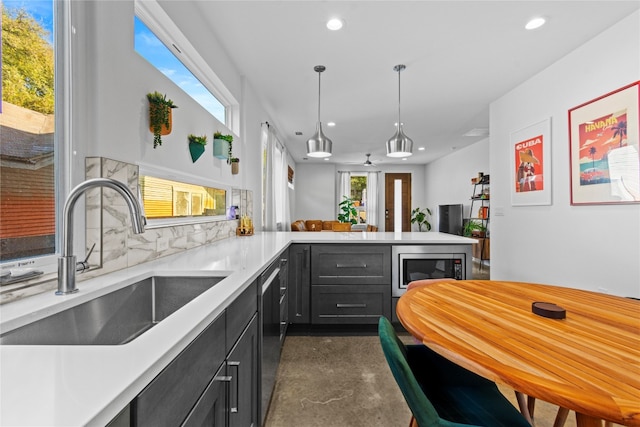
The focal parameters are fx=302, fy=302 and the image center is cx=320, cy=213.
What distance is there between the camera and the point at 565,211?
9.70 ft

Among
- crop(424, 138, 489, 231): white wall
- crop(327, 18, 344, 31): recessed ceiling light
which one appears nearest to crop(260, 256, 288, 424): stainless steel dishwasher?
crop(327, 18, 344, 31): recessed ceiling light

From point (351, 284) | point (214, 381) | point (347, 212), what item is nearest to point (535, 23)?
point (351, 284)

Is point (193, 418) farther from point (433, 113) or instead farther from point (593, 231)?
point (433, 113)

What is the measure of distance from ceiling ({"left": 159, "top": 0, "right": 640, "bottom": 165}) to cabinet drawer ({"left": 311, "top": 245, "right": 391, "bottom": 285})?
6.13 feet

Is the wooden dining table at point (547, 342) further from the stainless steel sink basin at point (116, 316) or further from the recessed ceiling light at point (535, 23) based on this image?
the recessed ceiling light at point (535, 23)

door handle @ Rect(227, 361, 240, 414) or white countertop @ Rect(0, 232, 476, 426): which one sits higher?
white countertop @ Rect(0, 232, 476, 426)

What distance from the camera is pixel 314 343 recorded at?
269 centimetres

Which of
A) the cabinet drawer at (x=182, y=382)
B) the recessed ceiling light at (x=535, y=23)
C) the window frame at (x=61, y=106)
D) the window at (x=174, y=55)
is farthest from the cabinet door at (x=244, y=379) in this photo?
the recessed ceiling light at (x=535, y=23)

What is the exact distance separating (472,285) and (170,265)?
4.93ft

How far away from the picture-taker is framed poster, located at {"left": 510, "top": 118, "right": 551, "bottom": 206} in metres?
3.18

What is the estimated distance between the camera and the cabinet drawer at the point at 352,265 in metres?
2.83

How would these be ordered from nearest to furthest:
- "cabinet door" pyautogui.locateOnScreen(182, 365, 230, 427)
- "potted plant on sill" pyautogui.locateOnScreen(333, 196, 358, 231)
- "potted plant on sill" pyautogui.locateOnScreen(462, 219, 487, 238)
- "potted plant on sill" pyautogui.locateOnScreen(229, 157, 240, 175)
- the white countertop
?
the white countertop
"cabinet door" pyautogui.locateOnScreen(182, 365, 230, 427)
"potted plant on sill" pyautogui.locateOnScreen(229, 157, 240, 175)
"potted plant on sill" pyautogui.locateOnScreen(462, 219, 487, 238)
"potted plant on sill" pyautogui.locateOnScreen(333, 196, 358, 231)

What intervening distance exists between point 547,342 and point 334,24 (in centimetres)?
251

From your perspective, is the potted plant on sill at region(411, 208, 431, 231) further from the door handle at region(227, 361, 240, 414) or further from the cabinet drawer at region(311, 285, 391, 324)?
the door handle at region(227, 361, 240, 414)
